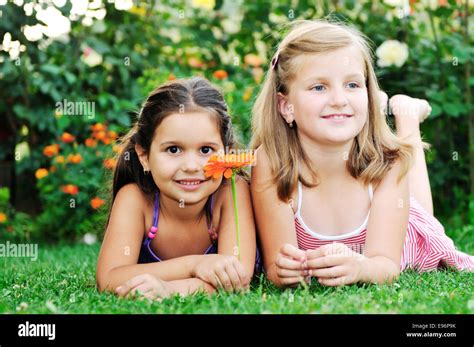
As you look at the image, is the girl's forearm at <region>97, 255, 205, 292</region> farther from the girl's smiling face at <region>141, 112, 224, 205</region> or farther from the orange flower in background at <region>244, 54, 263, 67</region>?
the orange flower in background at <region>244, 54, 263, 67</region>

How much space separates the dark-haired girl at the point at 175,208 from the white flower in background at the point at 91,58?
2357 millimetres

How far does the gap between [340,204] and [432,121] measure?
2.40 metres

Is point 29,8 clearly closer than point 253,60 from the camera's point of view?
Yes

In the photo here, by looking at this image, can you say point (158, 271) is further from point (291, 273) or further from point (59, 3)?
point (59, 3)

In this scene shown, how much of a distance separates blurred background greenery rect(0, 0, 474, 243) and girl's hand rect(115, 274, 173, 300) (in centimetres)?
225

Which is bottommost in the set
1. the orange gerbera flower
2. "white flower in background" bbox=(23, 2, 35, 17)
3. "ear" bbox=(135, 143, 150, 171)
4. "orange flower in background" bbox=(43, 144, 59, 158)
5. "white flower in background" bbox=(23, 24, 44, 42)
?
the orange gerbera flower

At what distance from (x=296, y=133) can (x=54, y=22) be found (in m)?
2.34

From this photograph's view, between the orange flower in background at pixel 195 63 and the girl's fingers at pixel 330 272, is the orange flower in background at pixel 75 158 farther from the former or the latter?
the girl's fingers at pixel 330 272

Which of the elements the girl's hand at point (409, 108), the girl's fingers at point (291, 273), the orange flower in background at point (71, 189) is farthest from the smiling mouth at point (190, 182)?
the orange flower in background at point (71, 189)

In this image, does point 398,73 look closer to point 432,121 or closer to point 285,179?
point 432,121

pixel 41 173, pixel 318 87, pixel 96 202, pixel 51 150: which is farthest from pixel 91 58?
pixel 318 87

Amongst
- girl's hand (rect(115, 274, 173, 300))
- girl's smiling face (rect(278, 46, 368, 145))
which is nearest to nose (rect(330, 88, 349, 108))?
girl's smiling face (rect(278, 46, 368, 145))

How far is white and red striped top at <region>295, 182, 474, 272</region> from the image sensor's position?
2.79 m

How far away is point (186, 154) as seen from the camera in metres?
2.43
